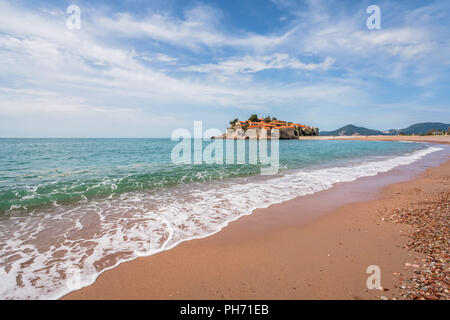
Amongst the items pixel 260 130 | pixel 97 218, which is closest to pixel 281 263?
pixel 97 218

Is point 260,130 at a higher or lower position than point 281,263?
higher

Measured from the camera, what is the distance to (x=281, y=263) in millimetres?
3779

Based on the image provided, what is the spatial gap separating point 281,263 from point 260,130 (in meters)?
101

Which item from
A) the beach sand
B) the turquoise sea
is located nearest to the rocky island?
the turquoise sea

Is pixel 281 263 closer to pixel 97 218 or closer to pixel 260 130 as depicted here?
pixel 97 218

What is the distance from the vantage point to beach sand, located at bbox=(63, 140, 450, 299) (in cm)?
306

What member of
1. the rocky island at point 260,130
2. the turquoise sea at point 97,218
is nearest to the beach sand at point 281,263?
the turquoise sea at point 97,218

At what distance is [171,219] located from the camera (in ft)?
20.1

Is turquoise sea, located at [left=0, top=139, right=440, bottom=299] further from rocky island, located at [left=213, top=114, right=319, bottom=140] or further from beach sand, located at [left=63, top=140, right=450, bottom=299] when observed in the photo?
rocky island, located at [left=213, top=114, right=319, bottom=140]

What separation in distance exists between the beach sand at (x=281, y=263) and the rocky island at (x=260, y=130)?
95.5 m

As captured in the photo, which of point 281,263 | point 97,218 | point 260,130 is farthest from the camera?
point 260,130

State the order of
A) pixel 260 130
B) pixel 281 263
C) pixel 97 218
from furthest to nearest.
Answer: pixel 260 130
pixel 97 218
pixel 281 263
